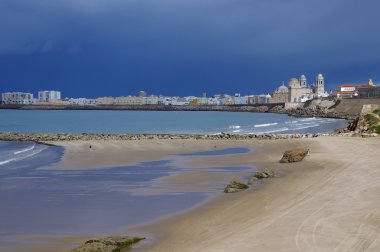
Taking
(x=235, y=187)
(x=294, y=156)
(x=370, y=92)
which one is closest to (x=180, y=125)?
(x=294, y=156)

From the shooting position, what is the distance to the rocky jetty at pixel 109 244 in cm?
762

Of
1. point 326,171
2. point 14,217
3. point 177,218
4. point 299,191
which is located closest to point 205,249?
point 177,218

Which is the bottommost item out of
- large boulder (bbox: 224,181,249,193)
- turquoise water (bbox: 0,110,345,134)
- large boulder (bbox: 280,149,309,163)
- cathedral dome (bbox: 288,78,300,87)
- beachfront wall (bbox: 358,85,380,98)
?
turquoise water (bbox: 0,110,345,134)

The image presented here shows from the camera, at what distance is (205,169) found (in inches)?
741

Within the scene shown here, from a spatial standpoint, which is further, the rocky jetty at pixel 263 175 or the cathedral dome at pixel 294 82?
the cathedral dome at pixel 294 82

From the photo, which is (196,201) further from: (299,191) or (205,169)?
(205,169)

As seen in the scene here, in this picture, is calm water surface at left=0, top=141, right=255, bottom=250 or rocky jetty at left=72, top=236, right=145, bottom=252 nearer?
rocky jetty at left=72, top=236, right=145, bottom=252

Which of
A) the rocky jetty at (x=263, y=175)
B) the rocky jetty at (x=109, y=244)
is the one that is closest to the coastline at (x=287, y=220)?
the rocky jetty at (x=109, y=244)

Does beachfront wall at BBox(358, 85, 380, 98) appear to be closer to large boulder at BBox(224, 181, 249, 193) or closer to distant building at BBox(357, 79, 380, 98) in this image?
distant building at BBox(357, 79, 380, 98)

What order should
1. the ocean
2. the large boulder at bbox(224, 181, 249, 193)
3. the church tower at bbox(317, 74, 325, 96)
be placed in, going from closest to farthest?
1. the ocean
2. the large boulder at bbox(224, 181, 249, 193)
3. the church tower at bbox(317, 74, 325, 96)

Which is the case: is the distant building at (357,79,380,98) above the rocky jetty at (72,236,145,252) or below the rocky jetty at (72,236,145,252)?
above

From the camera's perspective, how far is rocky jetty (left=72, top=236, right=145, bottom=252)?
762 centimetres

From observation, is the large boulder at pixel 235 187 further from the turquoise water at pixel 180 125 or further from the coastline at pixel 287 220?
Result: the turquoise water at pixel 180 125

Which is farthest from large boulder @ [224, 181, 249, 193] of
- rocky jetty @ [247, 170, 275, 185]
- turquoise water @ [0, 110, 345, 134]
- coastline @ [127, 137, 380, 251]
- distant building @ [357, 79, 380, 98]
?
distant building @ [357, 79, 380, 98]
